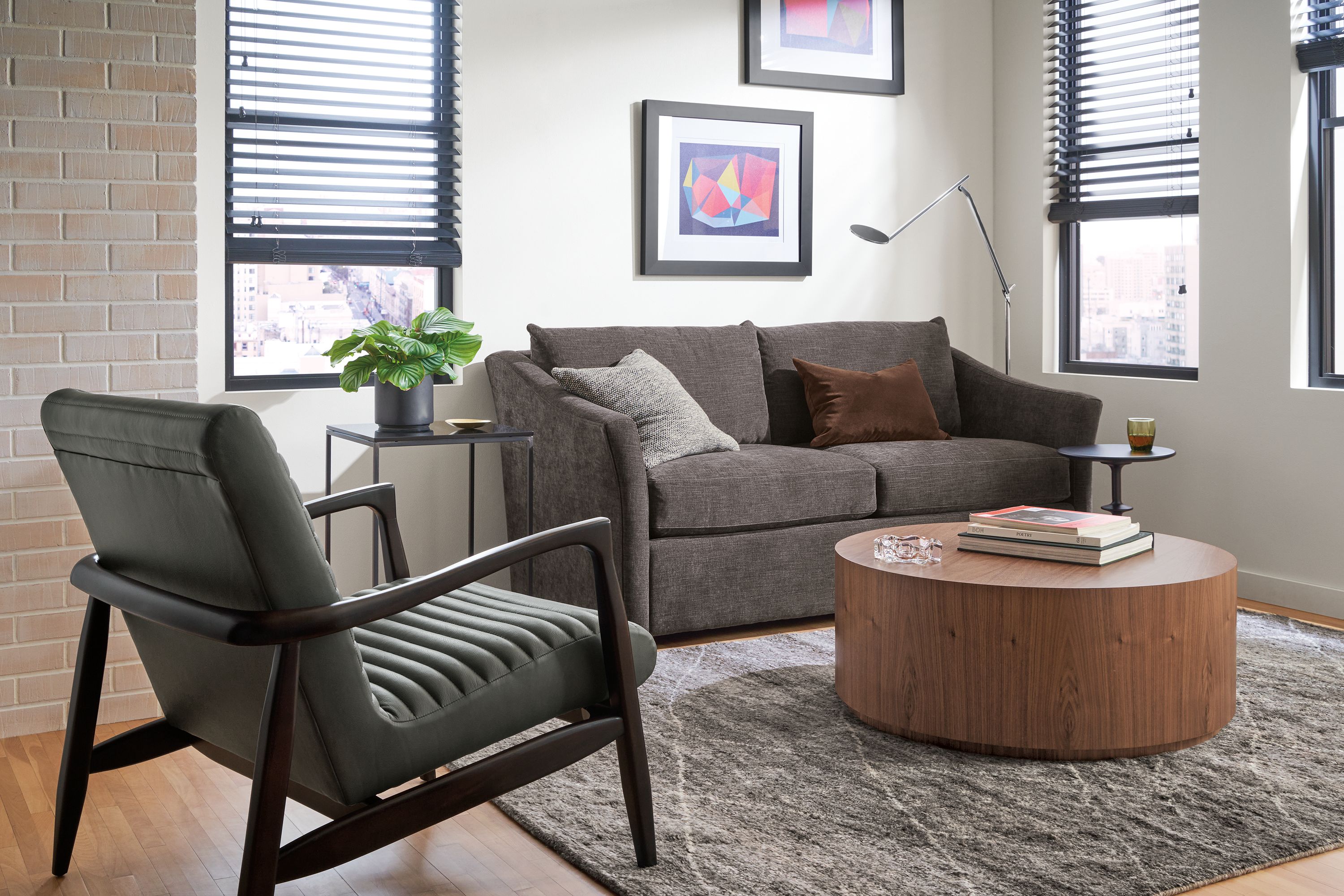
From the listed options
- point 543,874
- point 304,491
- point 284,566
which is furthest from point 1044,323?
point 284,566

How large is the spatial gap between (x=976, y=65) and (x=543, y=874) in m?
4.32

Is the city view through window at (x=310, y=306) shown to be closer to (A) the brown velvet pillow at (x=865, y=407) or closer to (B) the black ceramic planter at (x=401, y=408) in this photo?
(B) the black ceramic planter at (x=401, y=408)

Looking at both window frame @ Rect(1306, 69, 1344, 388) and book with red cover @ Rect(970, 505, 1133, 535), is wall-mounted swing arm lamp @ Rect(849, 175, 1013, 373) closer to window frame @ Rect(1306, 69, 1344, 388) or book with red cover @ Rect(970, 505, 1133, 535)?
window frame @ Rect(1306, 69, 1344, 388)

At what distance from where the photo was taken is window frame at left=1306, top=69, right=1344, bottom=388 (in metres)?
4.20

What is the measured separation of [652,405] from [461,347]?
2.05 feet

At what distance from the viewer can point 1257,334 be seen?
4.34 metres

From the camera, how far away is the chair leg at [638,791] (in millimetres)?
2119

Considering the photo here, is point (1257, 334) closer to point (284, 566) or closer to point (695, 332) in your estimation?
point (695, 332)

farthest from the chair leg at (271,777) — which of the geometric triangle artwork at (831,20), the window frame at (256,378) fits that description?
the geometric triangle artwork at (831,20)

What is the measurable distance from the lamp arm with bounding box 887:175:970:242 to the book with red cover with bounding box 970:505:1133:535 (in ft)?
6.26

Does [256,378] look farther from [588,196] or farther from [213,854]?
[213,854]

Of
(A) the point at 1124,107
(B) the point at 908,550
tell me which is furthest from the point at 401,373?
(A) the point at 1124,107

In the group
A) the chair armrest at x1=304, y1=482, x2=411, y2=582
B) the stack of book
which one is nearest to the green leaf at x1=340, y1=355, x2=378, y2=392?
the chair armrest at x1=304, y1=482, x2=411, y2=582

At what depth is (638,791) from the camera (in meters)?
2.15
